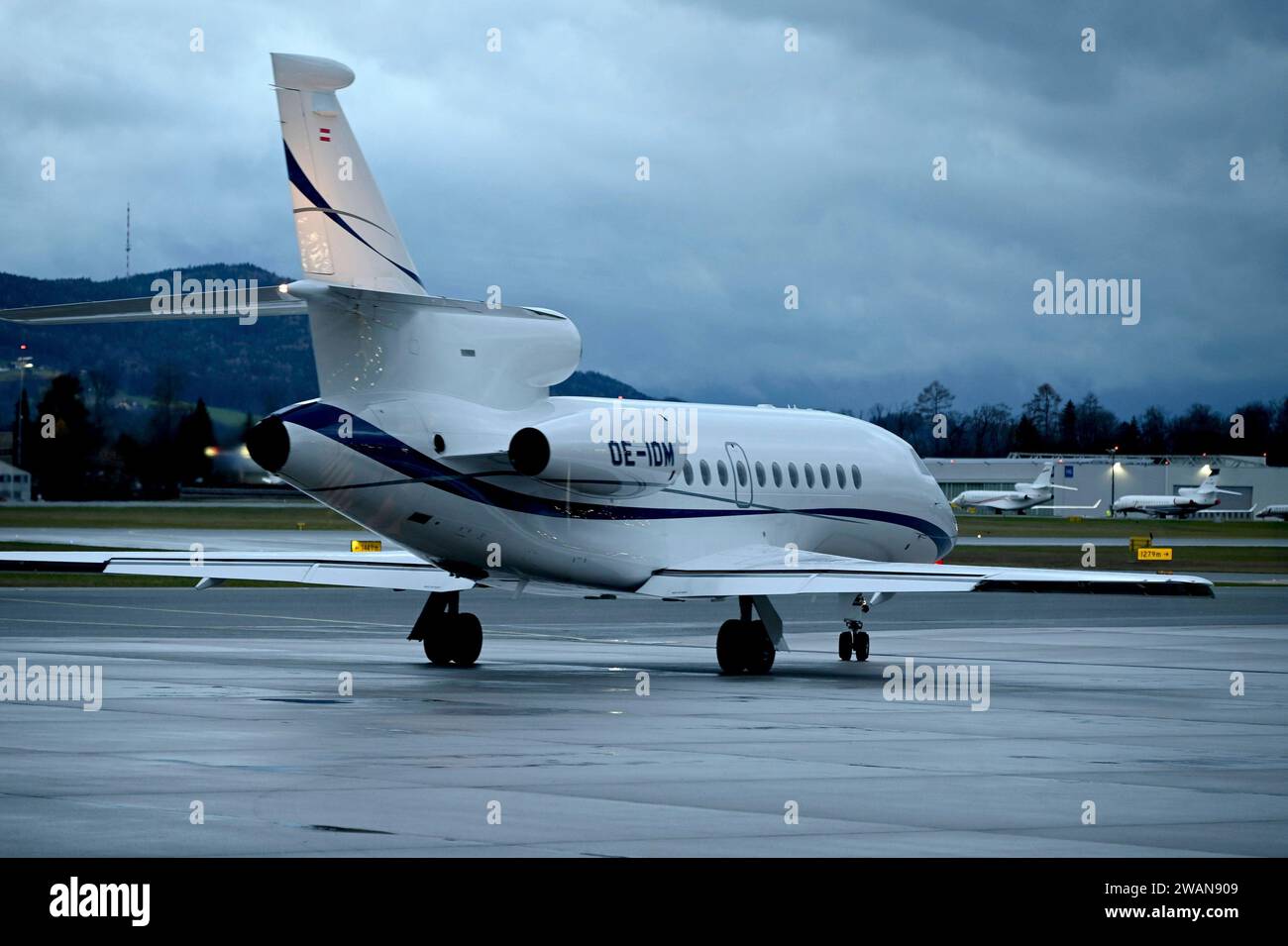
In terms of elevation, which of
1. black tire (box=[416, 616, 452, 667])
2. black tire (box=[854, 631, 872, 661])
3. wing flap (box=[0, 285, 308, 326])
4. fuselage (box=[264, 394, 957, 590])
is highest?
wing flap (box=[0, 285, 308, 326])

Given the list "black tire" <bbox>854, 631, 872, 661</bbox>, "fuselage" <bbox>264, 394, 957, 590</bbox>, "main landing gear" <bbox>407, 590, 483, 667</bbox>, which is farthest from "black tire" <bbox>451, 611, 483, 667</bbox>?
"black tire" <bbox>854, 631, 872, 661</bbox>

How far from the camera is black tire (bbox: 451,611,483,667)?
25.9 m

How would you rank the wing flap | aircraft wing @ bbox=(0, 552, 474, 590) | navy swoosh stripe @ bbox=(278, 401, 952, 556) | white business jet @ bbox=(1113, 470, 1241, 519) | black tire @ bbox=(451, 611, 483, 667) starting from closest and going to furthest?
the wing flap
navy swoosh stripe @ bbox=(278, 401, 952, 556)
aircraft wing @ bbox=(0, 552, 474, 590)
black tire @ bbox=(451, 611, 483, 667)
white business jet @ bbox=(1113, 470, 1241, 519)

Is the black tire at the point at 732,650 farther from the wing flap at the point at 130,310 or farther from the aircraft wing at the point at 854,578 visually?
the wing flap at the point at 130,310

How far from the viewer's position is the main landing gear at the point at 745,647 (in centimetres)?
2559

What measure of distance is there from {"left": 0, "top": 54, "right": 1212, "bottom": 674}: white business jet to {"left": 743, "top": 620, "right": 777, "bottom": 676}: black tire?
31 millimetres

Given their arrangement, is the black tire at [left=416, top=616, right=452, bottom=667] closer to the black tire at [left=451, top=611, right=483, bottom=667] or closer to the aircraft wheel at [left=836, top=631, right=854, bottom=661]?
the black tire at [left=451, top=611, right=483, bottom=667]

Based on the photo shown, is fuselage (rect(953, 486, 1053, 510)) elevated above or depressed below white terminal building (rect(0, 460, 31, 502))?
below

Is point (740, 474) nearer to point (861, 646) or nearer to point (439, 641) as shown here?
point (861, 646)

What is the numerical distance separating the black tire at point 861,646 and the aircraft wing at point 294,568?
6.34 meters

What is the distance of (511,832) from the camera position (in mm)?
11305

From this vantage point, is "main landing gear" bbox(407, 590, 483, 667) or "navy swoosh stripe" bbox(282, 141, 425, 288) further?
"main landing gear" bbox(407, 590, 483, 667)
